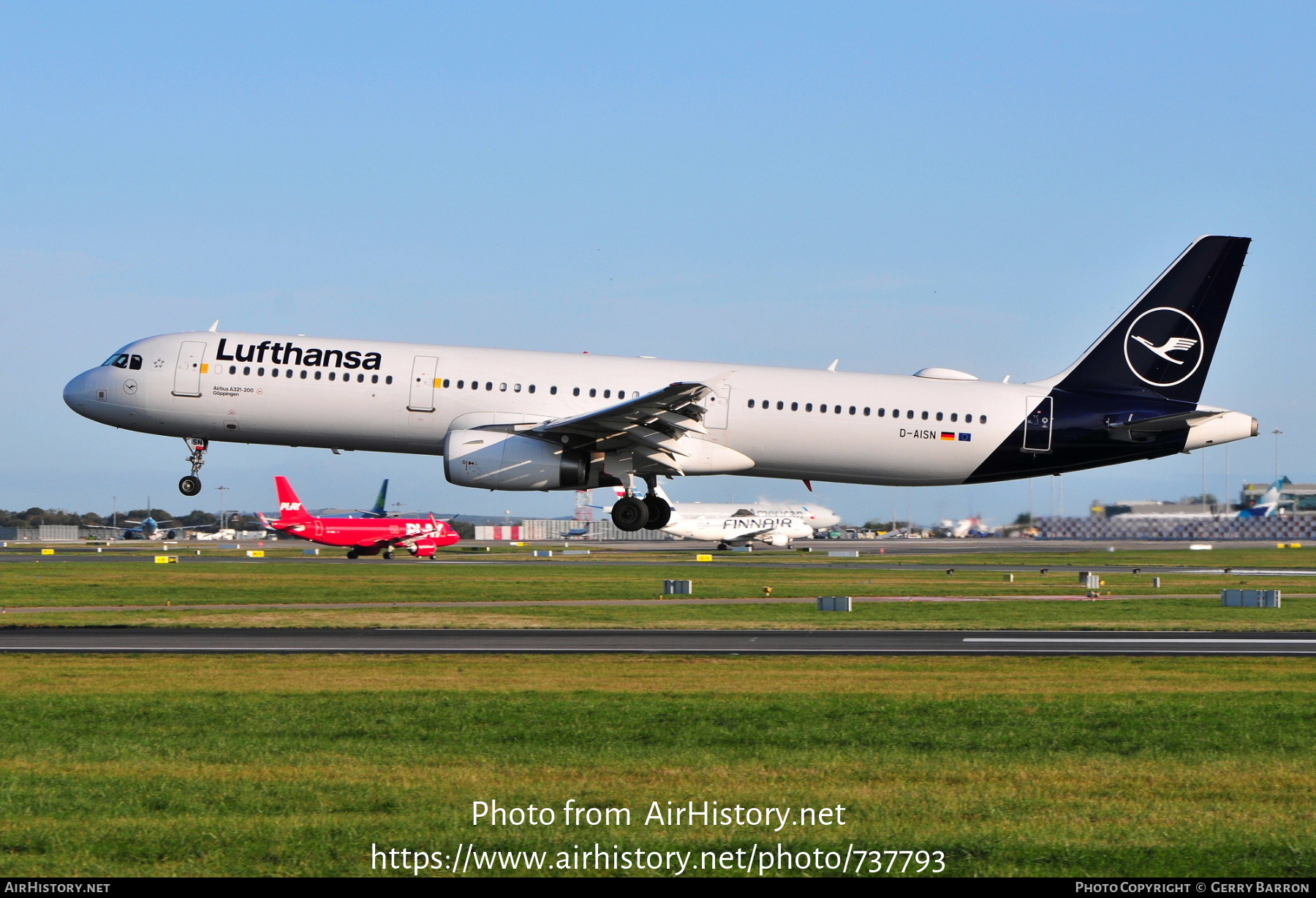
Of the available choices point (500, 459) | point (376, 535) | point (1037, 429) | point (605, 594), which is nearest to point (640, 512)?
point (500, 459)

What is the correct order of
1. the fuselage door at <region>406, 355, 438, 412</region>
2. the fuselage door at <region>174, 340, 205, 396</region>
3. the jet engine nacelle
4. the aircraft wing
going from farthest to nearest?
1. the fuselage door at <region>174, 340, 205, 396</region>
2. the fuselage door at <region>406, 355, 438, 412</region>
3. the jet engine nacelle
4. the aircraft wing

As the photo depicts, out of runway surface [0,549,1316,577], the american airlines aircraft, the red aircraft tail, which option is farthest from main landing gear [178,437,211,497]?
the red aircraft tail

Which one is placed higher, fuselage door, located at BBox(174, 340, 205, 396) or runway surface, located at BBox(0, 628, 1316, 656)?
fuselage door, located at BBox(174, 340, 205, 396)

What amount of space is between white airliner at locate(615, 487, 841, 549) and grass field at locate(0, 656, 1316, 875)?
8182 cm

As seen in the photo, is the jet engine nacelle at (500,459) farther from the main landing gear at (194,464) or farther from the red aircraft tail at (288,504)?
the red aircraft tail at (288,504)

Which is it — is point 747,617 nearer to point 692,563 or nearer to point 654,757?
point 654,757

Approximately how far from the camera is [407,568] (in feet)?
196

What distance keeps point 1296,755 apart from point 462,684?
35.5 ft

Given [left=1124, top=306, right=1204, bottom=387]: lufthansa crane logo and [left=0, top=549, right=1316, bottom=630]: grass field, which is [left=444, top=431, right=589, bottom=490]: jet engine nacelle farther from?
[left=1124, top=306, right=1204, bottom=387]: lufthansa crane logo

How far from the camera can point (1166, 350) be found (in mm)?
38000

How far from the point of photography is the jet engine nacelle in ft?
116

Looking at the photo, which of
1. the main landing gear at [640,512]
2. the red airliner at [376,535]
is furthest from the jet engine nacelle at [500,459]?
the red airliner at [376,535]

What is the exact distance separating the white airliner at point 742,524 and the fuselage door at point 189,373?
66760mm

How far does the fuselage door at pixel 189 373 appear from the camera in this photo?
121 ft
